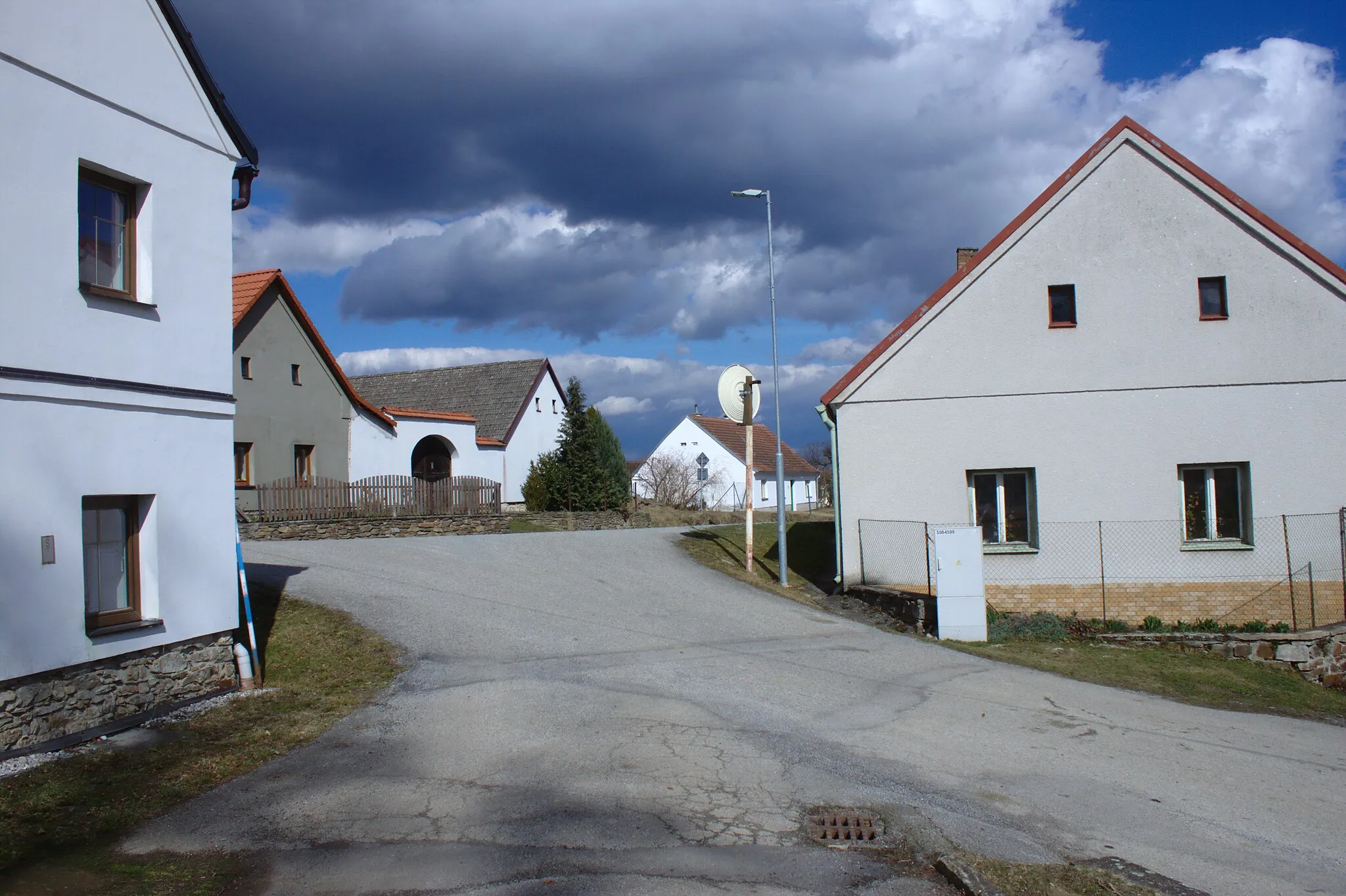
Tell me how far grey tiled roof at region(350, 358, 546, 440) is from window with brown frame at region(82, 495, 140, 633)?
3176cm

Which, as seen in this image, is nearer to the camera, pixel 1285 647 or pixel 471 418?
Result: pixel 1285 647

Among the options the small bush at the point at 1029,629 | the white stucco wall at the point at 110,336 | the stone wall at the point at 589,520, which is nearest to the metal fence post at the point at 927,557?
the small bush at the point at 1029,629

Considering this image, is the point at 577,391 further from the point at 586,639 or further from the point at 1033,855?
the point at 1033,855

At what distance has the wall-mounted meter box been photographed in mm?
14367

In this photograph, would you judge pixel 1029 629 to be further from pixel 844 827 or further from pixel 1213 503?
pixel 844 827

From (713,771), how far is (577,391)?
91.8ft

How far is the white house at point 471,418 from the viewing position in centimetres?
3278

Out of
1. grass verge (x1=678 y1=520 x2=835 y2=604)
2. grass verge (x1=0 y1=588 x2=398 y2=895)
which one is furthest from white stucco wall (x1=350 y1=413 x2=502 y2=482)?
grass verge (x1=0 y1=588 x2=398 y2=895)

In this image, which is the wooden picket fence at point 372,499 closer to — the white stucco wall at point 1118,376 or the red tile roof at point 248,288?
the red tile roof at point 248,288

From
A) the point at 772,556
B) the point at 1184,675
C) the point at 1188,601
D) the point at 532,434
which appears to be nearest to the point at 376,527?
the point at 772,556

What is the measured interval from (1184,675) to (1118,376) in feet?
19.1

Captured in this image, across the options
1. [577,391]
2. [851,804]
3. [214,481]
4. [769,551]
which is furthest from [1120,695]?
[577,391]

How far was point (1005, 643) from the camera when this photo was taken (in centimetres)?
1456

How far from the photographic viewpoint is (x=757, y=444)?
63.9 m
